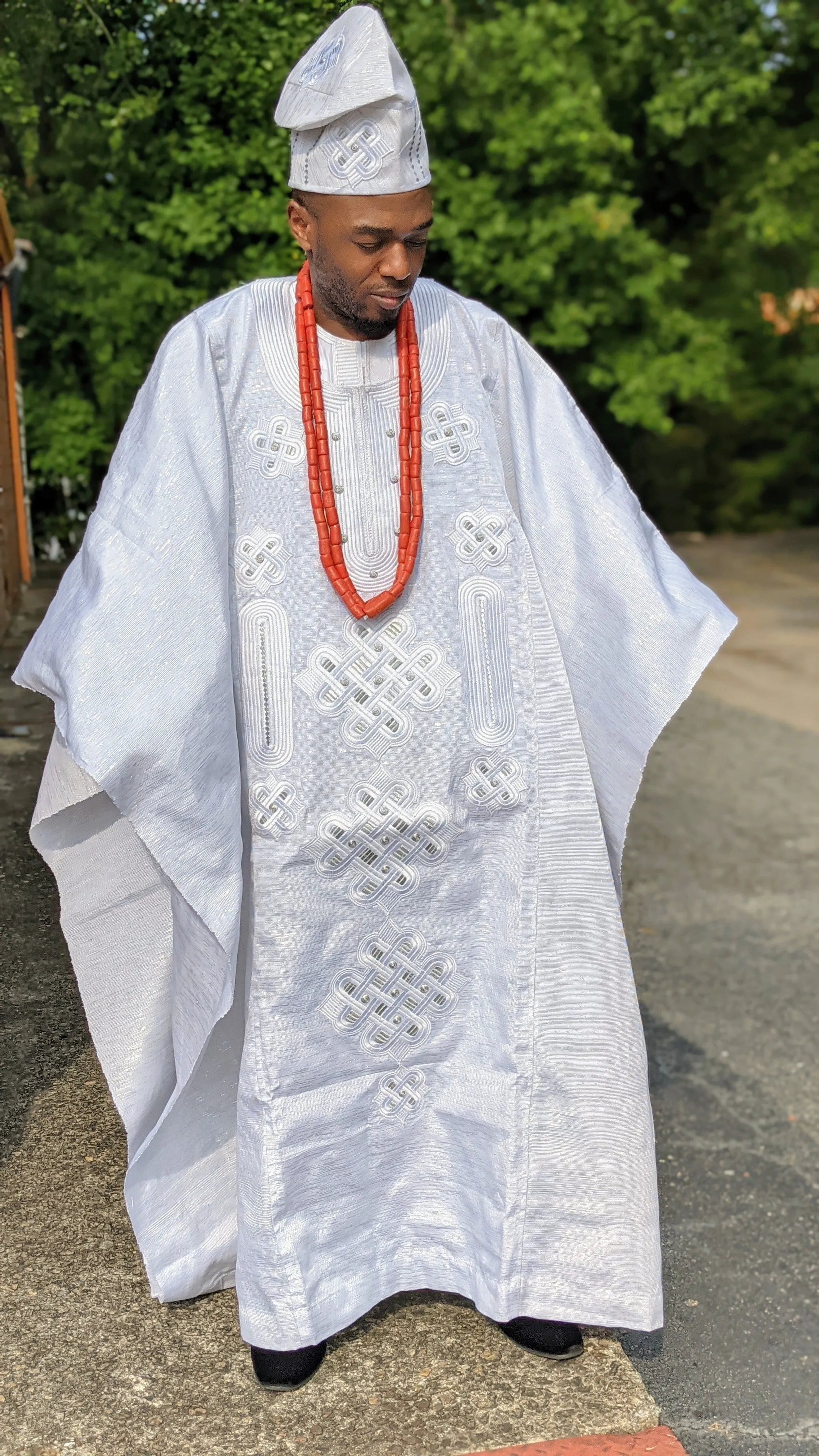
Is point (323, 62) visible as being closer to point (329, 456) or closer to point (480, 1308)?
point (329, 456)

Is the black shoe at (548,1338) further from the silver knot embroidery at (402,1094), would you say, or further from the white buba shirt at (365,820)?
the silver knot embroidery at (402,1094)

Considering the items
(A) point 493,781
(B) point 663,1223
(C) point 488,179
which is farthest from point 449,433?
(C) point 488,179

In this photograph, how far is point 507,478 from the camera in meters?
2.20

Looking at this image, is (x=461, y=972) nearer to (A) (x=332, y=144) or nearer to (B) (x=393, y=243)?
(B) (x=393, y=243)

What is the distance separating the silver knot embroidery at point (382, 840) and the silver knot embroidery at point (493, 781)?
0.17 ft

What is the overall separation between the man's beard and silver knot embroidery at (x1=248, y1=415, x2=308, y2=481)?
166 millimetres

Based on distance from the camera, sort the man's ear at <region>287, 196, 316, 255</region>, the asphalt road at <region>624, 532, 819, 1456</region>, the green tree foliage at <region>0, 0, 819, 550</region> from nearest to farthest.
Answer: the man's ear at <region>287, 196, 316, 255</region> → the asphalt road at <region>624, 532, 819, 1456</region> → the green tree foliage at <region>0, 0, 819, 550</region>

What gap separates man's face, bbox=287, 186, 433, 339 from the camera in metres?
1.96

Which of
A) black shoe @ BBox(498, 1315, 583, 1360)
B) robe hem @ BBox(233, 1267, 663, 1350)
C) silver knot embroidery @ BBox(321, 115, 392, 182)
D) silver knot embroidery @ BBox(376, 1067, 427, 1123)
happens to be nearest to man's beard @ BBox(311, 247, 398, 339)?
silver knot embroidery @ BBox(321, 115, 392, 182)

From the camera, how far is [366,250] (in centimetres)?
197

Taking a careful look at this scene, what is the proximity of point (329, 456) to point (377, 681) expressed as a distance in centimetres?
31

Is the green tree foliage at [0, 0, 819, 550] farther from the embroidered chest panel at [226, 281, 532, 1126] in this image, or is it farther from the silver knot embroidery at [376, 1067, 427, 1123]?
the silver knot embroidery at [376, 1067, 427, 1123]

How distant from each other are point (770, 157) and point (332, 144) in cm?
997

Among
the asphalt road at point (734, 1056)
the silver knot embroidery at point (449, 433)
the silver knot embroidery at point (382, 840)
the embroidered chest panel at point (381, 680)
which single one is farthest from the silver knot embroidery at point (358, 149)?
the asphalt road at point (734, 1056)
